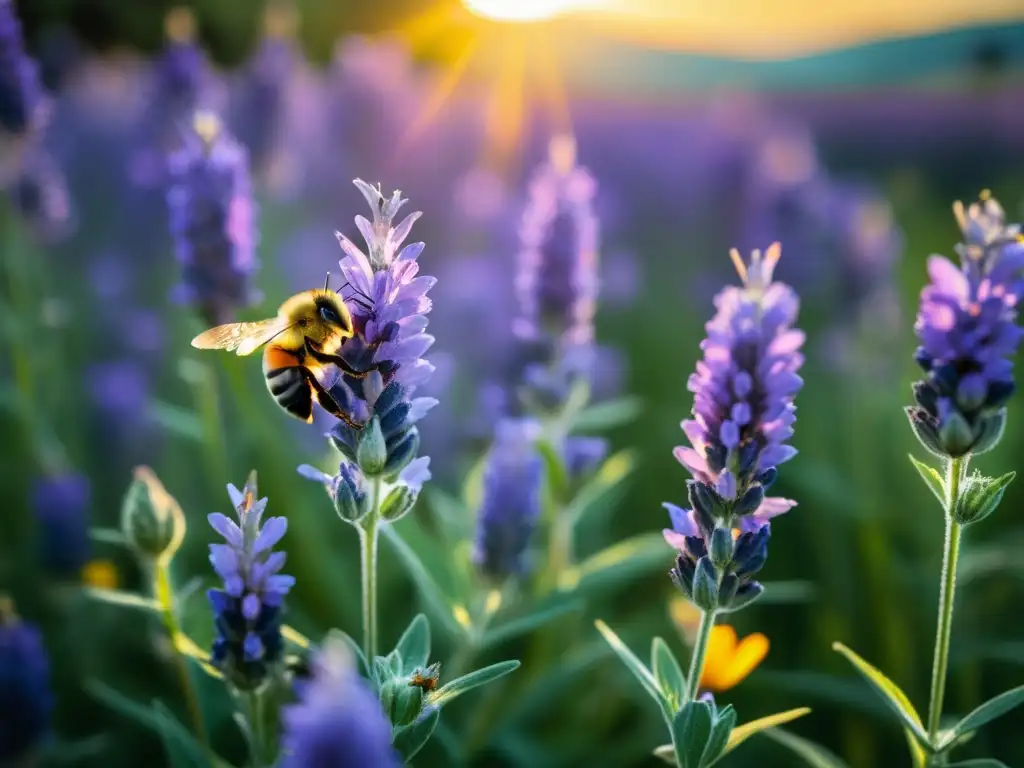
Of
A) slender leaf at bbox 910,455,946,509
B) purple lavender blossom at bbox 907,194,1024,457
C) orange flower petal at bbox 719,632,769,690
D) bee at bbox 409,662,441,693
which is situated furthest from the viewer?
orange flower petal at bbox 719,632,769,690

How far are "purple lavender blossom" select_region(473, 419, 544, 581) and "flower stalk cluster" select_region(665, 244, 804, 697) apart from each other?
4.04 ft

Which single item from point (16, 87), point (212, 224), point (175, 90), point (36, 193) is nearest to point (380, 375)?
point (212, 224)

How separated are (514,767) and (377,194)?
2.51 m

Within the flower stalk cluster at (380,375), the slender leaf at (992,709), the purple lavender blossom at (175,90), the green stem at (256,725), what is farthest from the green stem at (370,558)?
the purple lavender blossom at (175,90)

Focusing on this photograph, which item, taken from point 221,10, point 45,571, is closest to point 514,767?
point 45,571

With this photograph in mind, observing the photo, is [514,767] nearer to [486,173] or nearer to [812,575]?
[812,575]

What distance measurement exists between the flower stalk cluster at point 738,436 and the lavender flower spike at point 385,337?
1.80 feet

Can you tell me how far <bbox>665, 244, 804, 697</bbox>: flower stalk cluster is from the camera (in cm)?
190

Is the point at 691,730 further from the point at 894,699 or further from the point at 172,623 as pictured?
the point at 172,623

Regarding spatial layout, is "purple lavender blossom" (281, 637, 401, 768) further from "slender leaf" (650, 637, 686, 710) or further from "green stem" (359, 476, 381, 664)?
"slender leaf" (650, 637, 686, 710)

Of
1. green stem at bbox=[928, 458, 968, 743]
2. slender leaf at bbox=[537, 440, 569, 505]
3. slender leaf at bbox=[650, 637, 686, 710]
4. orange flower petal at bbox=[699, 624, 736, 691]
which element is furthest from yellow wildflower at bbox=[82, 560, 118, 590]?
green stem at bbox=[928, 458, 968, 743]

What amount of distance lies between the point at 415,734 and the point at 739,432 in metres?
0.87

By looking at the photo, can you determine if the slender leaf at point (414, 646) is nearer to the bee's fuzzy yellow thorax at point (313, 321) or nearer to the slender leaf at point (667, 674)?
the slender leaf at point (667, 674)

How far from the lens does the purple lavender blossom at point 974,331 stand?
1830 millimetres
